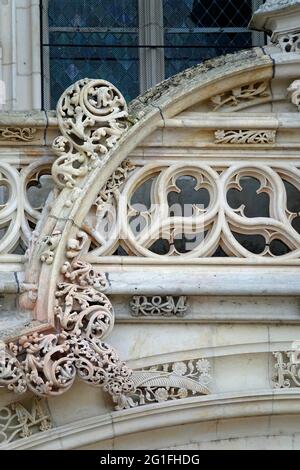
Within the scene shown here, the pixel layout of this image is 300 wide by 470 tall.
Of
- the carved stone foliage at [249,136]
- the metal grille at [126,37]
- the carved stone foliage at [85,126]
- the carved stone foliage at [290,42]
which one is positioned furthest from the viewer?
the metal grille at [126,37]

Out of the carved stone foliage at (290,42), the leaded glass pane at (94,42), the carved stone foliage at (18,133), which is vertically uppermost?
the leaded glass pane at (94,42)

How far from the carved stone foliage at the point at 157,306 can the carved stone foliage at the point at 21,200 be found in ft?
2.24

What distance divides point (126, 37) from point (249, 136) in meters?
1.31

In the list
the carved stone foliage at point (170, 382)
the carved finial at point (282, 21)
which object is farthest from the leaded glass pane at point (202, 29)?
the carved stone foliage at point (170, 382)

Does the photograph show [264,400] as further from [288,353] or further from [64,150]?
[64,150]

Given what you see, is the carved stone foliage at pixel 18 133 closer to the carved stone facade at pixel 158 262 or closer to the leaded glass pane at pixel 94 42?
the carved stone facade at pixel 158 262

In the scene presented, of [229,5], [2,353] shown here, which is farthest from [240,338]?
[229,5]

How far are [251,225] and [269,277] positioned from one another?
34 cm

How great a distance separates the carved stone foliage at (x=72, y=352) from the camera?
1319 cm

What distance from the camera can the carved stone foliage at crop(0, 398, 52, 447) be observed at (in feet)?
43.9

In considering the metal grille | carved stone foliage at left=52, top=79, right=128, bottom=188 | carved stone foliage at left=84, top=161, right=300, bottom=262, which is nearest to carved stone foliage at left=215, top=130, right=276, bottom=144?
carved stone foliage at left=84, top=161, right=300, bottom=262

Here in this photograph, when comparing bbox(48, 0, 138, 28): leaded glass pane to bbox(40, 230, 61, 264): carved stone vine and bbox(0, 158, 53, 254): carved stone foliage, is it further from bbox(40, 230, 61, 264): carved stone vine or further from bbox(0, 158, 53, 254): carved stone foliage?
bbox(40, 230, 61, 264): carved stone vine

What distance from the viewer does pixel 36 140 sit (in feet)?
45.0
